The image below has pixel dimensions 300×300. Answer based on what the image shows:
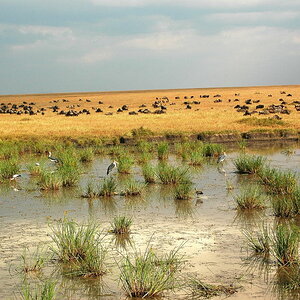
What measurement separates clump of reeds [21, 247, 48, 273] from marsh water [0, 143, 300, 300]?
122mm

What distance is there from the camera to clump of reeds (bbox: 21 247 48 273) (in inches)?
350

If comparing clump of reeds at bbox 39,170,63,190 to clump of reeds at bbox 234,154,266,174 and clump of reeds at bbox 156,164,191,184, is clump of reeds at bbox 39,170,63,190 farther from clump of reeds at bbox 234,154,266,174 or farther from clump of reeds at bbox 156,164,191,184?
clump of reeds at bbox 234,154,266,174

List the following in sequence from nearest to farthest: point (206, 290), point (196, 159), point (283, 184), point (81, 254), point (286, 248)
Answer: point (206, 290), point (286, 248), point (81, 254), point (283, 184), point (196, 159)

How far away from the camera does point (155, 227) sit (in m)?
11.8

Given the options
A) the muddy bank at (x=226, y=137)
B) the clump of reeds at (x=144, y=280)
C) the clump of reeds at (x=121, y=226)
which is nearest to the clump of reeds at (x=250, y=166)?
the clump of reeds at (x=121, y=226)

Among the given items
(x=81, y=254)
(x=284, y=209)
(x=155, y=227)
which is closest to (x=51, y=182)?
(x=155, y=227)

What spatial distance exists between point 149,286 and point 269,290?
5.32 feet

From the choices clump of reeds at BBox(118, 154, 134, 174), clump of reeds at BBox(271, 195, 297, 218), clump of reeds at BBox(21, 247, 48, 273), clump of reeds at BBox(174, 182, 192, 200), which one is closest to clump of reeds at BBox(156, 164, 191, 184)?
clump of reeds at BBox(174, 182, 192, 200)

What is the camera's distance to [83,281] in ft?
27.8

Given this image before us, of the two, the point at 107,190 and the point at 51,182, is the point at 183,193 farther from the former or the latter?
the point at 51,182

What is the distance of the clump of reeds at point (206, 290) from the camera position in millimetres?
7793

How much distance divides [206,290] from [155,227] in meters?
3.98

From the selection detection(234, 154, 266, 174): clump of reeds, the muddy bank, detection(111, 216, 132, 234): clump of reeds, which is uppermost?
the muddy bank

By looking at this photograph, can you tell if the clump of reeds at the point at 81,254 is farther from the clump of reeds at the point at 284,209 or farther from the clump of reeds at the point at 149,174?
the clump of reeds at the point at 149,174
